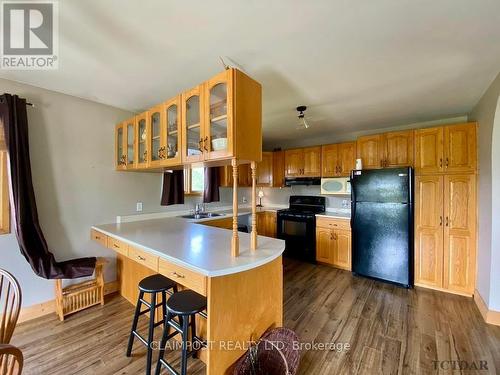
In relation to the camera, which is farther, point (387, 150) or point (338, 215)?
point (338, 215)

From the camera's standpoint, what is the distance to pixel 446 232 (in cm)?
273

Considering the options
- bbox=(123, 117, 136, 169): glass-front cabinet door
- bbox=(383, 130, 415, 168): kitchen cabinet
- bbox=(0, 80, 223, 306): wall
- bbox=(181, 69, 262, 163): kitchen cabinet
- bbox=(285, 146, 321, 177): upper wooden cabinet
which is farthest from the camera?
bbox=(285, 146, 321, 177): upper wooden cabinet

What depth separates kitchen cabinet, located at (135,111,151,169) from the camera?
7.67 feet

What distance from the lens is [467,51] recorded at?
1.60 m

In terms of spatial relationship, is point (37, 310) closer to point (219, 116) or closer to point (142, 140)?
point (142, 140)

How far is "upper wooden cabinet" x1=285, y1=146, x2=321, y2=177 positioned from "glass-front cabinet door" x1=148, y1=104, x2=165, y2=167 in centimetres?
281

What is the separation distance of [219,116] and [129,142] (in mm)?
1599

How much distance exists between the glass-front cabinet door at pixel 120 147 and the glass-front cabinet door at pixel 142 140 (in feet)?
1.08


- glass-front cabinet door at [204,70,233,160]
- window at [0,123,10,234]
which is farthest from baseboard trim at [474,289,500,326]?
window at [0,123,10,234]

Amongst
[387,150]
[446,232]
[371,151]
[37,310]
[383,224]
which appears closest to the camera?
[37,310]

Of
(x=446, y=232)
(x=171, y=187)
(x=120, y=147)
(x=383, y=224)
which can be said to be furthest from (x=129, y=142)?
(x=446, y=232)

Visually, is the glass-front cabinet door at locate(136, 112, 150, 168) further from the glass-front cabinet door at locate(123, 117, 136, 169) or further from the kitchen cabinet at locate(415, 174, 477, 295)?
the kitchen cabinet at locate(415, 174, 477, 295)

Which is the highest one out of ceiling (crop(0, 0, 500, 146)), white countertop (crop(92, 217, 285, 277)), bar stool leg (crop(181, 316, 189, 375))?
ceiling (crop(0, 0, 500, 146))
